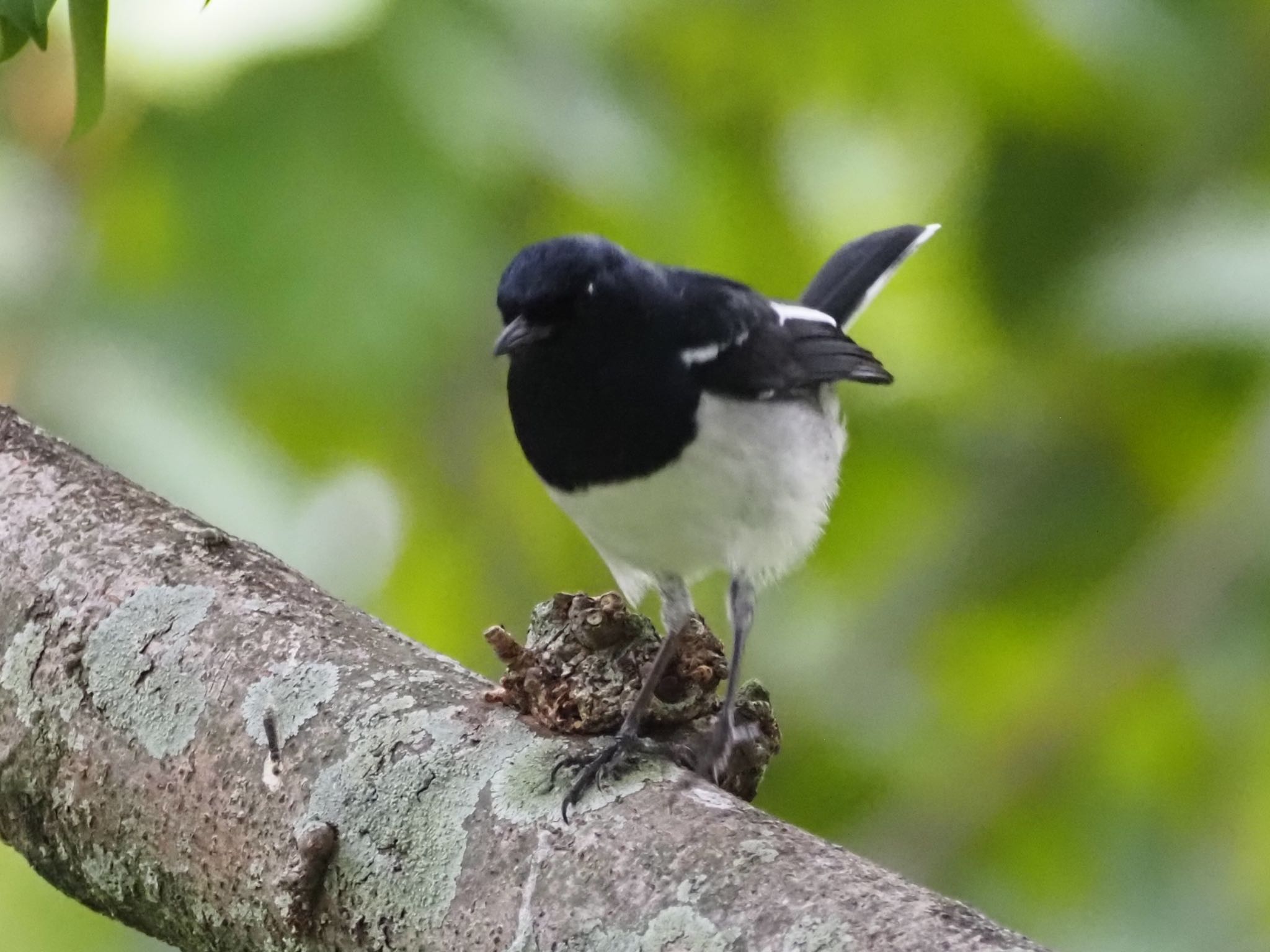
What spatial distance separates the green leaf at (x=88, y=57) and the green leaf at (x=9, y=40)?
2.0 inches

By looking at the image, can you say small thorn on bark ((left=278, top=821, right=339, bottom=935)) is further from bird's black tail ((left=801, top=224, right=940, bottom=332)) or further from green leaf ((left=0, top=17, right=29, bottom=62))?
bird's black tail ((left=801, top=224, right=940, bottom=332))

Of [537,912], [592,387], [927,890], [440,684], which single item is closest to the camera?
[927,890]

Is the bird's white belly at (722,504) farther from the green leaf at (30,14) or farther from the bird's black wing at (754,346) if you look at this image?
the green leaf at (30,14)

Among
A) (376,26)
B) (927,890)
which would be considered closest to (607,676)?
(927,890)

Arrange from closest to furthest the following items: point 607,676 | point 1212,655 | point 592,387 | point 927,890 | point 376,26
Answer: point 927,890
point 607,676
point 376,26
point 592,387
point 1212,655

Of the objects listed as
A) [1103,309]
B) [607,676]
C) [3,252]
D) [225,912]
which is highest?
[1103,309]

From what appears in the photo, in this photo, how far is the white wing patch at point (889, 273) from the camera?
3.58m

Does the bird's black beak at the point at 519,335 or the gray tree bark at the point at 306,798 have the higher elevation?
the bird's black beak at the point at 519,335

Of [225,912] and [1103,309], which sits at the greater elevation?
[1103,309]

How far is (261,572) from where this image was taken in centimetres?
208

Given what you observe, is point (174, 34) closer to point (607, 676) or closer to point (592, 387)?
point (592, 387)

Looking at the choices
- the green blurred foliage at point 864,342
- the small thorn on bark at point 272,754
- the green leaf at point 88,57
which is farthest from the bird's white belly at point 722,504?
the green leaf at point 88,57

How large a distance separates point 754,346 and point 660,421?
39 centimetres

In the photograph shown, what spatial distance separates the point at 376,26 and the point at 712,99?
40.6 inches
